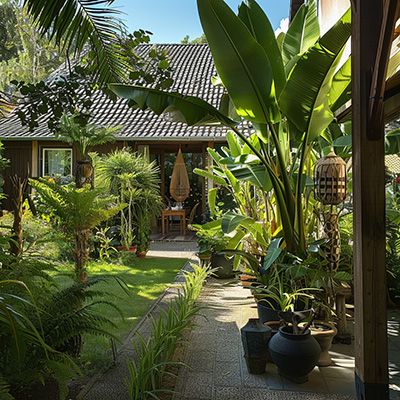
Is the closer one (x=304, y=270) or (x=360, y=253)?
(x=360, y=253)

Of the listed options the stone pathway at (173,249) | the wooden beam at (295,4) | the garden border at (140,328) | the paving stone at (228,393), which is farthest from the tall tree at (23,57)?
the paving stone at (228,393)

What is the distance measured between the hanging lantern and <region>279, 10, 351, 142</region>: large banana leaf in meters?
0.32

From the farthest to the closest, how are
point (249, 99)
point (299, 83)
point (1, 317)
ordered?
point (249, 99) < point (299, 83) < point (1, 317)

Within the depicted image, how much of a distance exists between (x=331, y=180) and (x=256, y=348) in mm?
1739

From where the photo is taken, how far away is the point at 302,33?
16.5 ft

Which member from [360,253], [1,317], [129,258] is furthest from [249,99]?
[129,258]

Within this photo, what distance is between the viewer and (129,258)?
829cm

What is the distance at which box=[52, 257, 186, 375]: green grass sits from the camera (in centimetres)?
358

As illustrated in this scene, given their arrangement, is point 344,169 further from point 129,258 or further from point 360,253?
point 129,258

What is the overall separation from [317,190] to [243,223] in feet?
3.98

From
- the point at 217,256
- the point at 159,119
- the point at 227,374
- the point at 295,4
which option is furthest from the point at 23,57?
the point at 227,374

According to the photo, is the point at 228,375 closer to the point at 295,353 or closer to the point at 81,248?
the point at 295,353

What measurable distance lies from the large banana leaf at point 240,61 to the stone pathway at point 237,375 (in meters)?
2.24

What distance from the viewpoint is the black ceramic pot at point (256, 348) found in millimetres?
3324
